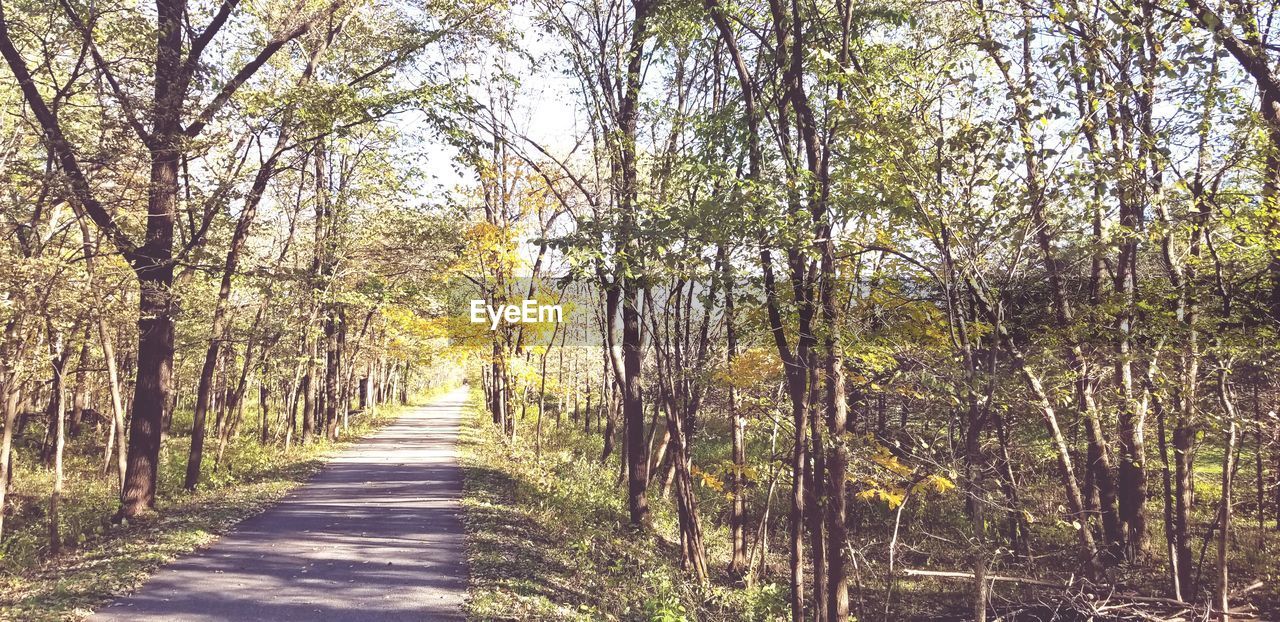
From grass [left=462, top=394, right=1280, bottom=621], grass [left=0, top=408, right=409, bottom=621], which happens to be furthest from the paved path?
grass [left=462, top=394, right=1280, bottom=621]

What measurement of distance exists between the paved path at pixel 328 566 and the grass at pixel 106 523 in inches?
14.7

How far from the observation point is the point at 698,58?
1215 cm

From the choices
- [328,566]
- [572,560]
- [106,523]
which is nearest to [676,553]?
[572,560]

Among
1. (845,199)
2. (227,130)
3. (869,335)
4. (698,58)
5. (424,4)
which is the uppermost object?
(424,4)


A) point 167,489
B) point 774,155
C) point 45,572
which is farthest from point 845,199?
point 167,489

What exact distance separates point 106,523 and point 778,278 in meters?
12.5

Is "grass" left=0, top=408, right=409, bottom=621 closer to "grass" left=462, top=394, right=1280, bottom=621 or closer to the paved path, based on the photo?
the paved path

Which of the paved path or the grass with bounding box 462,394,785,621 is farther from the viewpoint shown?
the grass with bounding box 462,394,785,621

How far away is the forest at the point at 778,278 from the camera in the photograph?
623 centimetres

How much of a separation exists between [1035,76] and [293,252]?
2052 cm

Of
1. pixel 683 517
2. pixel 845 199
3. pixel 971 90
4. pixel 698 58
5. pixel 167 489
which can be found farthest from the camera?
pixel 167 489

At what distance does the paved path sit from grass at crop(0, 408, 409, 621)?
0.37 metres

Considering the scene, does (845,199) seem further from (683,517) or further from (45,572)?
(45,572)

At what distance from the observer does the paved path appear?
23.9 ft
